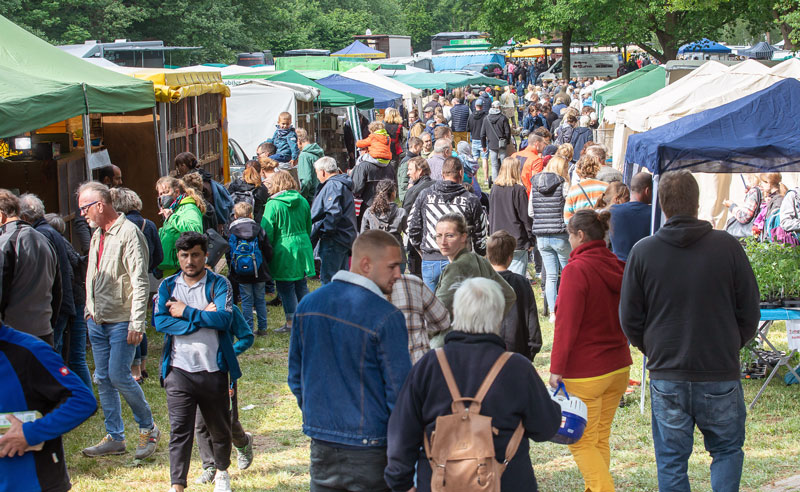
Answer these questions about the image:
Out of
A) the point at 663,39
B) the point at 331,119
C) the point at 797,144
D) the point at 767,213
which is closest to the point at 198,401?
the point at 797,144

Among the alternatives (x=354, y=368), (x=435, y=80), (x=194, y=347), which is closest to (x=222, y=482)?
(x=194, y=347)

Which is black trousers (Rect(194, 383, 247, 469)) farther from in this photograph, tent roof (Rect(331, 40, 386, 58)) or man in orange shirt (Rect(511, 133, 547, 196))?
tent roof (Rect(331, 40, 386, 58))

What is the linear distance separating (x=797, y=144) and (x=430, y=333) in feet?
11.0

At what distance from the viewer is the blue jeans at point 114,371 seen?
5883mm

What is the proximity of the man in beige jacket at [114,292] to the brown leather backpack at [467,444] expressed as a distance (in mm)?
3140

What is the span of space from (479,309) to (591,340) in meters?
1.80

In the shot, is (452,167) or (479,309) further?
(452,167)

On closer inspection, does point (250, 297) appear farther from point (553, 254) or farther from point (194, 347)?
point (194, 347)

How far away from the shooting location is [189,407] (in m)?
5.15

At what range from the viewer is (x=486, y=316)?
11.1 ft

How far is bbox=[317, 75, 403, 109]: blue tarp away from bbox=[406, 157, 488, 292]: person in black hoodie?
12.4 meters

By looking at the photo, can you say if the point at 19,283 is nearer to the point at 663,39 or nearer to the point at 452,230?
the point at 452,230

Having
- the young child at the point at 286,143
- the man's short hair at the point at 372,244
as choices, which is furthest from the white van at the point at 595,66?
the man's short hair at the point at 372,244

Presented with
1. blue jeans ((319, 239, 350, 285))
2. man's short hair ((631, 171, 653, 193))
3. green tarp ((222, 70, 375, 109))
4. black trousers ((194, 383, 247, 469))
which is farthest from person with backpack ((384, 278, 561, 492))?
green tarp ((222, 70, 375, 109))
